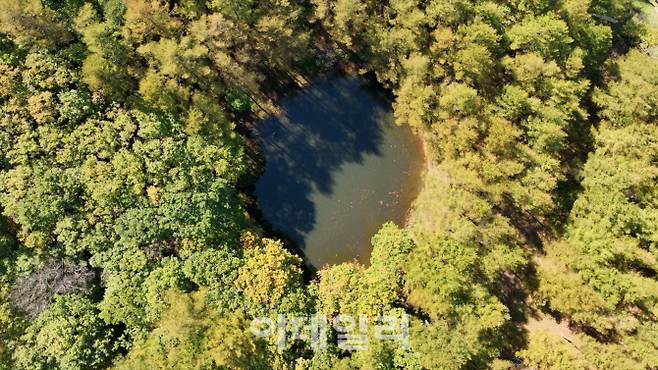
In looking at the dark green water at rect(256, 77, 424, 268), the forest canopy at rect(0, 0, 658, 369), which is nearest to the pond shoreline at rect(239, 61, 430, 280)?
the dark green water at rect(256, 77, 424, 268)

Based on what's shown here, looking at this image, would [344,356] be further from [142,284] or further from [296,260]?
[142,284]

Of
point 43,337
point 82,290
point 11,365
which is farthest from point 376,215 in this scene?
point 11,365

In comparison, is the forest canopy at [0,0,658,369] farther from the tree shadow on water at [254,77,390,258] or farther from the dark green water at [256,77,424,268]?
the tree shadow on water at [254,77,390,258]

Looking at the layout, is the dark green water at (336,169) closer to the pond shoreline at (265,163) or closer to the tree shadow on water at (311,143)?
the tree shadow on water at (311,143)

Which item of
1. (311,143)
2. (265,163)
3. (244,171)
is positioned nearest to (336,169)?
(311,143)

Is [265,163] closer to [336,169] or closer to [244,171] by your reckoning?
[244,171]
